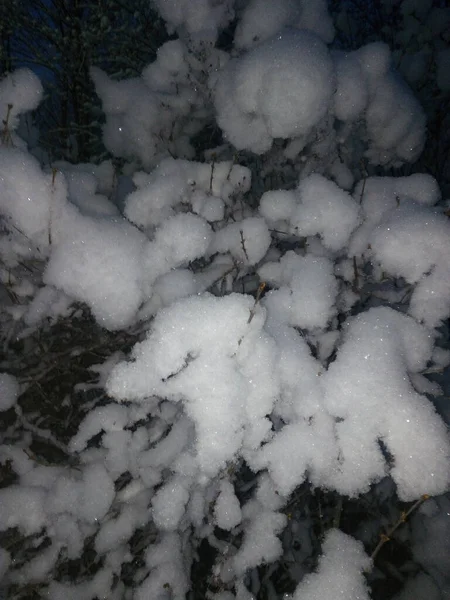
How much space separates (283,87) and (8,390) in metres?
1.78

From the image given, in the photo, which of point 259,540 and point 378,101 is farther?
point 378,101

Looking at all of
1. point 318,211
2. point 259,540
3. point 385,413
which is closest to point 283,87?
point 318,211

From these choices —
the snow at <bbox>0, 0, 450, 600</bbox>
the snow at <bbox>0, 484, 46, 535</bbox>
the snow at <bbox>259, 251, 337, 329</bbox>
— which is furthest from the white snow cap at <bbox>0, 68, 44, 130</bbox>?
the snow at <bbox>0, 484, 46, 535</bbox>

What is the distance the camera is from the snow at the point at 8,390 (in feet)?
4.65

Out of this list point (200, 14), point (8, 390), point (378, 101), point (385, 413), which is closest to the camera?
point (385, 413)

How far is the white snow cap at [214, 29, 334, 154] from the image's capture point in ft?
4.78

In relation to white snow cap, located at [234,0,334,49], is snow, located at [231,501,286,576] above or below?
below

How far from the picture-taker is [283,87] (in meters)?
1.47

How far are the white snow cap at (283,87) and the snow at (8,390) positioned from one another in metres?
1.56

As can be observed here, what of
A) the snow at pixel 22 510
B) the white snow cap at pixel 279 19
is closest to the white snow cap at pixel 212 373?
the snow at pixel 22 510

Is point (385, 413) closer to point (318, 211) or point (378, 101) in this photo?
point (318, 211)

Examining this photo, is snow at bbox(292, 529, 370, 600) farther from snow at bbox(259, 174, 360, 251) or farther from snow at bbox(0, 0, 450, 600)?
snow at bbox(259, 174, 360, 251)

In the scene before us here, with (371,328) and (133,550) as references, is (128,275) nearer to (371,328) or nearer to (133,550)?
(371,328)

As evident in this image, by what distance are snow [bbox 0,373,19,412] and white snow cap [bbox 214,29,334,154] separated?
156 centimetres
